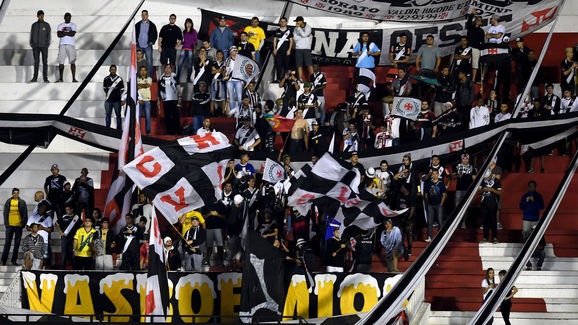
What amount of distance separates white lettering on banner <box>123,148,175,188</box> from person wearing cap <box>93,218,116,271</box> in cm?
290

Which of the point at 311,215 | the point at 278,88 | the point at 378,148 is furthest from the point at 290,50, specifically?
the point at 311,215

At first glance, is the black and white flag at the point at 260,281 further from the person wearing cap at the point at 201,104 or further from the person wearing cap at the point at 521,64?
the person wearing cap at the point at 521,64

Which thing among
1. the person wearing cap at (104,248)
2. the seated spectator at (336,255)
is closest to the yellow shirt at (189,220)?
the person wearing cap at (104,248)

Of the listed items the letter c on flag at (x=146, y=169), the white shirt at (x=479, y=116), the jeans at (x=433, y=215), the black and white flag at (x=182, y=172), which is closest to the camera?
the letter c on flag at (x=146, y=169)

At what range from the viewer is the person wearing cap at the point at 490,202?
87.5ft

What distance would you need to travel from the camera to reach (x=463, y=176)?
27.1m

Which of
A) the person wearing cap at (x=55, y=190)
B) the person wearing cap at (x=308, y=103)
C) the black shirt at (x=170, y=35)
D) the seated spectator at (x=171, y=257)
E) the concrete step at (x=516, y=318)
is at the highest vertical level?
the black shirt at (x=170, y=35)

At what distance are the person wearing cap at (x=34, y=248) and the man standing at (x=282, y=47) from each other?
8196 millimetres

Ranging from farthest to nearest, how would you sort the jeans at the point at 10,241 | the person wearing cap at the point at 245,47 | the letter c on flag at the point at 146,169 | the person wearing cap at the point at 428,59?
the person wearing cap at the point at 428,59 → the person wearing cap at the point at 245,47 → the jeans at the point at 10,241 → the letter c on flag at the point at 146,169

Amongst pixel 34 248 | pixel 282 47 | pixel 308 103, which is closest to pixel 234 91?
pixel 308 103

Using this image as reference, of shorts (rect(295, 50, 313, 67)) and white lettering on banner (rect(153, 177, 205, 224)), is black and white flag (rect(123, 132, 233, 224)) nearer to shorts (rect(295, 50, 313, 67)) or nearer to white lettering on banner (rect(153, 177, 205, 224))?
white lettering on banner (rect(153, 177, 205, 224))

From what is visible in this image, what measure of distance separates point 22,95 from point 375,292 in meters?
13.0

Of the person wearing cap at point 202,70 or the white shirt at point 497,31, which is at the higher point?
the white shirt at point 497,31

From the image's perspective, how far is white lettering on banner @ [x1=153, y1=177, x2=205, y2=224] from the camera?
2326cm
